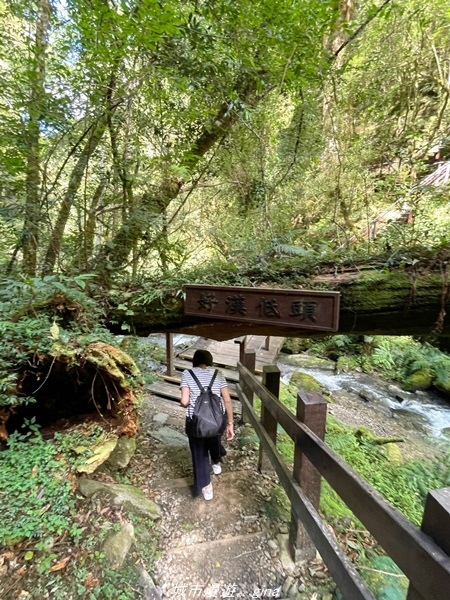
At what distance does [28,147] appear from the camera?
3.65 metres

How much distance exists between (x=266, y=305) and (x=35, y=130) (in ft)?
12.7

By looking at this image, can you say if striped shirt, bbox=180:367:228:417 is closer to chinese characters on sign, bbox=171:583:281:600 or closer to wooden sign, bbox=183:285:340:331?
wooden sign, bbox=183:285:340:331

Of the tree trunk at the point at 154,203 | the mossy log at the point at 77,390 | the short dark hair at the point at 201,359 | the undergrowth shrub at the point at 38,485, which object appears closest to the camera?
the undergrowth shrub at the point at 38,485

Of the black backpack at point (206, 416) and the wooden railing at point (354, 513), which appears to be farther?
the black backpack at point (206, 416)

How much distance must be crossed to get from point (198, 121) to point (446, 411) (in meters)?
9.07

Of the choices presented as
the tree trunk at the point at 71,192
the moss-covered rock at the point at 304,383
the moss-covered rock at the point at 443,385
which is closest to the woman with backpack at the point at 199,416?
the tree trunk at the point at 71,192

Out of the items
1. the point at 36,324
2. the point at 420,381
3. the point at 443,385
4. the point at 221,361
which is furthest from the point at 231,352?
the point at 443,385

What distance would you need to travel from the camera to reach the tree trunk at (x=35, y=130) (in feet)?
11.5

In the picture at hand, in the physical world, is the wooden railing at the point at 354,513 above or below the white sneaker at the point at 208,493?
above

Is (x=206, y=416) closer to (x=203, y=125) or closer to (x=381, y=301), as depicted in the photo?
(x=381, y=301)

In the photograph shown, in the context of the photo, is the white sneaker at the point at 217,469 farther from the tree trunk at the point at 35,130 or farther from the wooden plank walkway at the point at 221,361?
the tree trunk at the point at 35,130

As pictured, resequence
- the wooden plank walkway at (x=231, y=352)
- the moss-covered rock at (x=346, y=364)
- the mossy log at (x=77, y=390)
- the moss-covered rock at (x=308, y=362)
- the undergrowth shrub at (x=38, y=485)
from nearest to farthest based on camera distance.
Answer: the undergrowth shrub at (x=38, y=485)
the mossy log at (x=77, y=390)
the wooden plank walkway at (x=231, y=352)
the moss-covered rock at (x=346, y=364)
the moss-covered rock at (x=308, y=362)

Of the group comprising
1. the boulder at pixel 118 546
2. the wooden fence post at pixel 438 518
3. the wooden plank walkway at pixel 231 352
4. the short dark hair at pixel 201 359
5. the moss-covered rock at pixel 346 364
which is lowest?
the moss-covered rock at pixel 346 364

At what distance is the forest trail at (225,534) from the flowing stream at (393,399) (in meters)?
4.94
